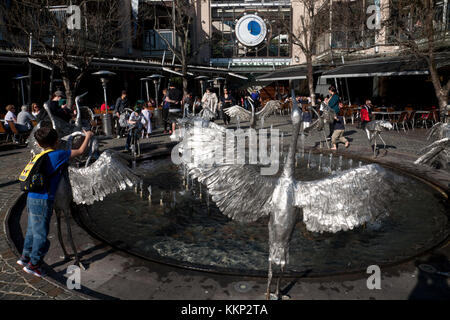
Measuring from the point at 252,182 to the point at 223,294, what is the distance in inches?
49.1

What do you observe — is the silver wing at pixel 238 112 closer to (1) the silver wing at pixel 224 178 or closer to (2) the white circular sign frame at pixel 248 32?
(1) the silver wing at pixel 224 178

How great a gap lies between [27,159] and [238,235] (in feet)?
26.3

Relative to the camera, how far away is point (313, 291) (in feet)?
11.9

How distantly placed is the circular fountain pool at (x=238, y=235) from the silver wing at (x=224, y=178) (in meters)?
0.97

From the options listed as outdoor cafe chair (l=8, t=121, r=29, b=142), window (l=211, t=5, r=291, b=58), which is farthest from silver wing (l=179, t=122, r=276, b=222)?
window (l=211, t=5, r=291, b=58)

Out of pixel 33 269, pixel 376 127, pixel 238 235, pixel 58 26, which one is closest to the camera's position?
pixel 33 269

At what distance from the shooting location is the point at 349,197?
3215 mm

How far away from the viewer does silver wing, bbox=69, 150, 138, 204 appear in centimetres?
422

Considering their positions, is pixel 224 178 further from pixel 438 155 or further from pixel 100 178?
pixel 438 155

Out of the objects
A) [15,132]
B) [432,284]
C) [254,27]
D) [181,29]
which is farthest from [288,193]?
[254,27]

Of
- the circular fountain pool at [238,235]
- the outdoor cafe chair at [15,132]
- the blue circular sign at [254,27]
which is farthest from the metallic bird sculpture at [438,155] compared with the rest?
the blue circular sign at [254,27]

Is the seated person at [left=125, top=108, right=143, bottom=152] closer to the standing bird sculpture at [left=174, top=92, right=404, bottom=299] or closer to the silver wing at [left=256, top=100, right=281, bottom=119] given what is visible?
the silver wing at [left=256, top=100, right=281, bottom=119]
